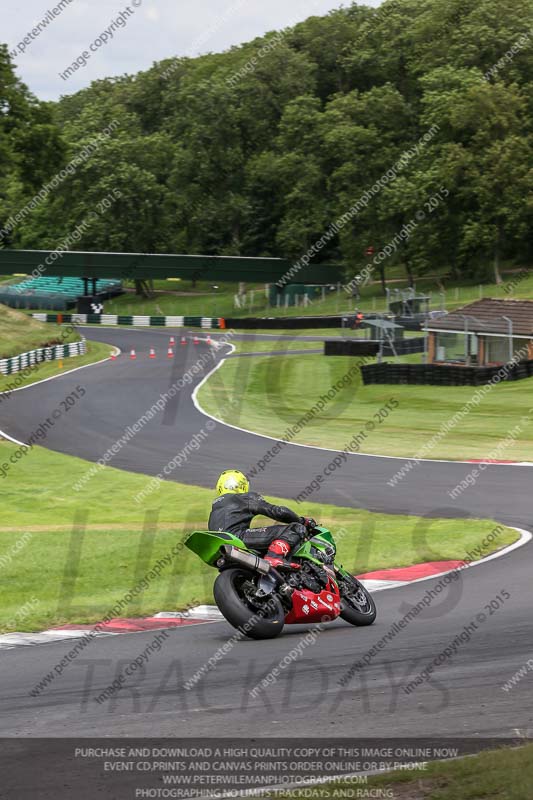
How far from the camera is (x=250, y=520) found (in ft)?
34.3

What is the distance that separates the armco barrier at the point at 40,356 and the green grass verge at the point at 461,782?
4189 cm

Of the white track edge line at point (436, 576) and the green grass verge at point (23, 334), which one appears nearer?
the white track edge line at point (436, 576)

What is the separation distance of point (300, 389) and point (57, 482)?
59.1 ft

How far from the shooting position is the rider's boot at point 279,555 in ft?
33.7

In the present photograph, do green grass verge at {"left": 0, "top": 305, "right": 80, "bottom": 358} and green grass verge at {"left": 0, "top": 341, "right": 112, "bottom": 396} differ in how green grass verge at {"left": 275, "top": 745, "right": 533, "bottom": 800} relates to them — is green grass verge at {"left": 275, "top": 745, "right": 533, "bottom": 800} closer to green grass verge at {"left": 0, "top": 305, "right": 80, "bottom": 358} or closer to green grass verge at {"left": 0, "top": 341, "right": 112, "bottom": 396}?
green grass verge at {"left": 0, "top": 341, "right": 112, "bottom": 396}

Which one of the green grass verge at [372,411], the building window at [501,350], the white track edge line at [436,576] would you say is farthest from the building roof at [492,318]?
the white track edge line at [436,576]

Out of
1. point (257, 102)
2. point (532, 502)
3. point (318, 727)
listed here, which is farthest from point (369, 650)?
point (257, 102)

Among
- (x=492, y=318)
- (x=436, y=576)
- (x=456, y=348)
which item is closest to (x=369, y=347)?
(x=456, y=348)

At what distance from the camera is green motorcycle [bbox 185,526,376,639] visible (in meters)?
9.80

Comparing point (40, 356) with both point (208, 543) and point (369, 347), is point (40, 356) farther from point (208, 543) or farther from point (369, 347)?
point (208, 543)

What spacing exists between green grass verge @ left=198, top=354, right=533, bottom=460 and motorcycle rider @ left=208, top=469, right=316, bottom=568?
14547 mm

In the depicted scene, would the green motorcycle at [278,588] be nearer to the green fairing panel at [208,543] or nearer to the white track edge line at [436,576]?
the green fairing panel at [208,543]

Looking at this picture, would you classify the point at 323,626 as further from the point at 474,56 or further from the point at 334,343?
the point at 474,56

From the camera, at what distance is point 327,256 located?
309ft
